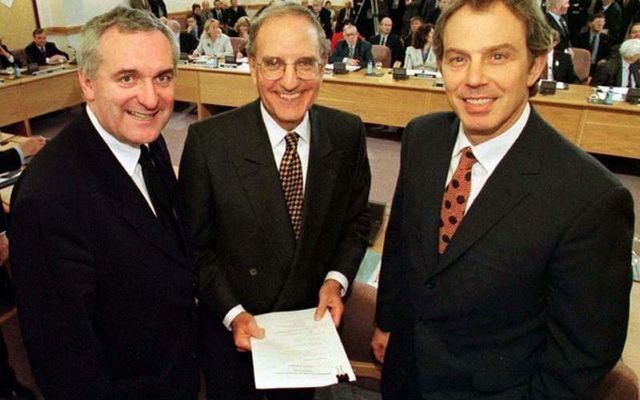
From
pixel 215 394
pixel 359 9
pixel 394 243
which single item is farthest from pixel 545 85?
pixel 359 9

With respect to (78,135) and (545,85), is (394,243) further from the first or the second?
(545,85)

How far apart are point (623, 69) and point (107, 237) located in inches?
226

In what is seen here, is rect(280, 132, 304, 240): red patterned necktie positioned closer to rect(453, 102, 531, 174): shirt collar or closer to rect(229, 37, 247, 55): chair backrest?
rect(453, 102, 531, 174): shirt collar

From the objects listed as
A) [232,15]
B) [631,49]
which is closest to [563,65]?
[631,49]

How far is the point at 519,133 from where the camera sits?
113cm

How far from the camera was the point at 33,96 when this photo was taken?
5.60 metres

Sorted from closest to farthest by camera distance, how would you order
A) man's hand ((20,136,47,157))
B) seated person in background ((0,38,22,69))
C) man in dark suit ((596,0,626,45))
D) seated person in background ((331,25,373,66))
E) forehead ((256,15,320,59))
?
1. forehead ((256,15,320,59))
2. man's hand ((20,136,47,157))
3. seated person in background ((0,38,22,69))
4. seated person in background ((331,25,373,66))
5. man in dark suit ((596,0,626,45))

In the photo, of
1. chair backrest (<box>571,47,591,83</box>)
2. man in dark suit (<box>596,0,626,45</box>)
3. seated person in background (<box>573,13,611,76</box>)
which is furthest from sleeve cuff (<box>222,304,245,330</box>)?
man in dark suit (<box>596,0,626,45</box>)

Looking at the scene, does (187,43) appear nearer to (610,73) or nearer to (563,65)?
(563,65)

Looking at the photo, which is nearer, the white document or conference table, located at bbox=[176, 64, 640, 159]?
the white document

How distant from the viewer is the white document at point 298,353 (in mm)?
1261

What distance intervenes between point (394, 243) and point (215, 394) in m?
0.79

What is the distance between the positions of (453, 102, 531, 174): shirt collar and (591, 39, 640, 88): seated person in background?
4871 millimetres

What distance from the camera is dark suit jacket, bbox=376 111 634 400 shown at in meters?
1.01
